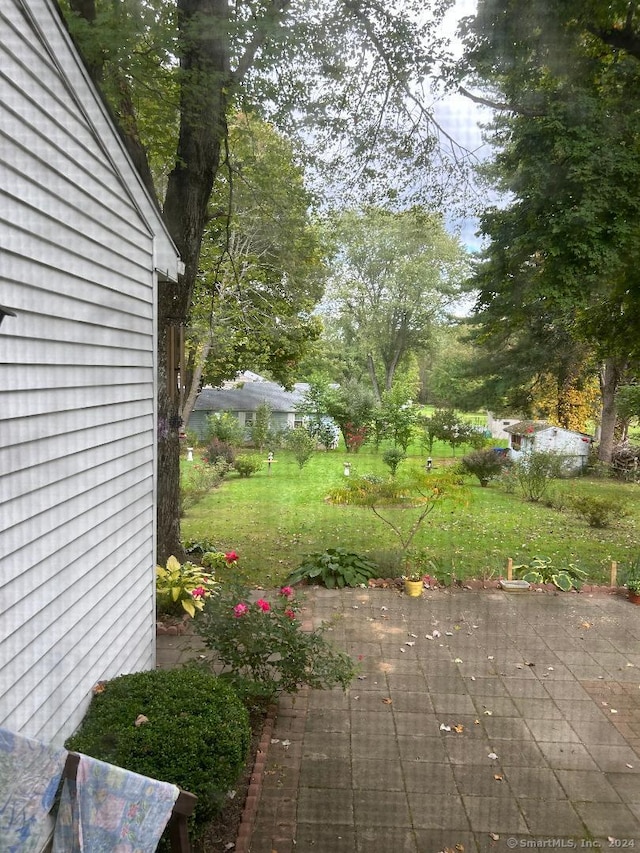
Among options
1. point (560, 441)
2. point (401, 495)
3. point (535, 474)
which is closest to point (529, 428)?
point (560, 441)

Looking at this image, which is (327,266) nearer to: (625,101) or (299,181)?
(299,181)

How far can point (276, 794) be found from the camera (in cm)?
203

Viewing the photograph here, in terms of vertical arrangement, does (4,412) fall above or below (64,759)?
above

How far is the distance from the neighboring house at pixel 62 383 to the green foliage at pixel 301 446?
22.1ft

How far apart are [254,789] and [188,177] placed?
3.66 m

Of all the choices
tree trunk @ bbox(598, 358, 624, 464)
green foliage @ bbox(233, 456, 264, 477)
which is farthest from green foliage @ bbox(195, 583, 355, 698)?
tree trunk @ bbox(598, 358, 624, 464)

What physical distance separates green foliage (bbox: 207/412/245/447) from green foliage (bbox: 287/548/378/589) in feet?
21.6

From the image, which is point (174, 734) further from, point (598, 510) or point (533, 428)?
point (533, 428)

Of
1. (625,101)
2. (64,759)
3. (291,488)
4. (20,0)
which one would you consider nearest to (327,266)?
(291,488)

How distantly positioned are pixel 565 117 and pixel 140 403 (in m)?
3.40

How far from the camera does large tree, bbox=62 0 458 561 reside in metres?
3.42

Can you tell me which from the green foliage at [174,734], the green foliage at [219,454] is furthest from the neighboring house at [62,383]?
the green foliage at [219,454]

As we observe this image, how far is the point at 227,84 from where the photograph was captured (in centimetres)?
379

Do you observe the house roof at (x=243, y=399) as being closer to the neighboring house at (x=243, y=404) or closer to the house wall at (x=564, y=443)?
the neighboring house at (x=243, y=404)
